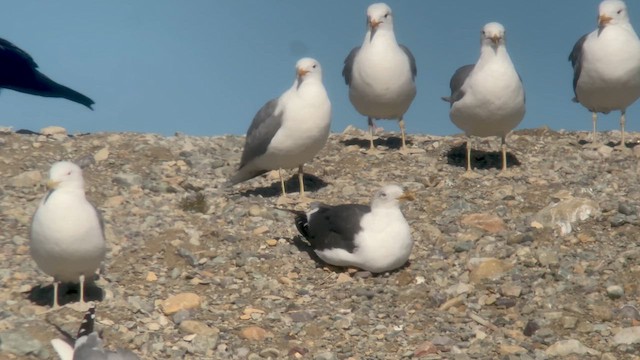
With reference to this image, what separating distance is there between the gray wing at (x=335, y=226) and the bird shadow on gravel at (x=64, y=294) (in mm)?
2102

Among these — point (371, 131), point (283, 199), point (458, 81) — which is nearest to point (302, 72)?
point (283, 199)

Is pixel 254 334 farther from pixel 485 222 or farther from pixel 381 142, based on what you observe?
pixel 381 142

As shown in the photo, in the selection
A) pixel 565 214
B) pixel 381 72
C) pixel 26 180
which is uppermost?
pixel 381 72

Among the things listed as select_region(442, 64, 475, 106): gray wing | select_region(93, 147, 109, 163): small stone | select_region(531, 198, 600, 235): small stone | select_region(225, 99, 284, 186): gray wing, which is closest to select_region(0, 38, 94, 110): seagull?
select_region(93, 147, 109, 163): small stone

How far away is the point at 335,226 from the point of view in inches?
438

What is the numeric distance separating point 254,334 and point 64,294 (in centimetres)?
166

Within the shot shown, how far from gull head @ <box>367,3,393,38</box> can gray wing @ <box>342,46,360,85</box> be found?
44 cm

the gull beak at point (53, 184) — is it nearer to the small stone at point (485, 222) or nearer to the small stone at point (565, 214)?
the small stone at point (485, 222)

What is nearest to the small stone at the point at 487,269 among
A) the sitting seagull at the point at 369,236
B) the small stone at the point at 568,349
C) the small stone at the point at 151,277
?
the sitting seagull at the point at 369,236

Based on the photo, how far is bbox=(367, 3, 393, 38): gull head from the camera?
1471 centimetres

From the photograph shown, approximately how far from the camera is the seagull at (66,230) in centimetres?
927

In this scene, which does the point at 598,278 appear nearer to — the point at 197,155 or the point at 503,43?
the point at 503,43

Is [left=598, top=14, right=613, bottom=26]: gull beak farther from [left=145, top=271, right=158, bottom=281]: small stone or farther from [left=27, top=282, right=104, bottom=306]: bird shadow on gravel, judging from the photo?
[left=27, top=282, right=104, bottom=306]: bird shadow on gravel

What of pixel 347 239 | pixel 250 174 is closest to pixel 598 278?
pixel 347 239
